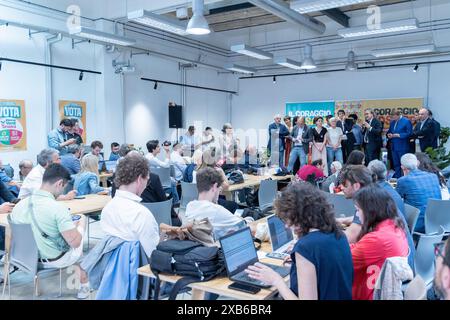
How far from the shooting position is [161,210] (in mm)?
4098

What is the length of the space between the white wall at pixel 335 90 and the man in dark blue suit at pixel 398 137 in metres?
1.73

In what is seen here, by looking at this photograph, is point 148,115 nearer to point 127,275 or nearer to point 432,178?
point 432,178

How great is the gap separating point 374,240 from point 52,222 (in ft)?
7.77

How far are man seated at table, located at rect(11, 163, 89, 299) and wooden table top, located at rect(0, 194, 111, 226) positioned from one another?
0.67 m

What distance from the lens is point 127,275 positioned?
2.49m

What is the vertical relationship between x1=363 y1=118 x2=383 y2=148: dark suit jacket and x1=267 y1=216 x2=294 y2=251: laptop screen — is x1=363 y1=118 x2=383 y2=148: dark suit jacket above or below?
above

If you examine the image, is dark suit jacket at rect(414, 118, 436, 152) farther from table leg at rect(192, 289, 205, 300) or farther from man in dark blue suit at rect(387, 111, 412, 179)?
table leg at rect(192, 289, 205, 300)

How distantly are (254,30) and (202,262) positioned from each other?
466 inches

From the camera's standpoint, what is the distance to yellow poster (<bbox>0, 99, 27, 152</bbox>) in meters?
8.06

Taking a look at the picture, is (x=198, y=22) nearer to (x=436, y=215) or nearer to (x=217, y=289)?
(x=436, y=215)

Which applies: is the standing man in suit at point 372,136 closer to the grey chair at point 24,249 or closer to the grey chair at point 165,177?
the grey chair at point 165,177

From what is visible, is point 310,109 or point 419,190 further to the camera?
point 310,109

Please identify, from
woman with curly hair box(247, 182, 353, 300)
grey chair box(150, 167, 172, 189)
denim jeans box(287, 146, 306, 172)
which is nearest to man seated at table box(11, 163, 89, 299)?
woman with curly hair box(247, 182, 353, 300)

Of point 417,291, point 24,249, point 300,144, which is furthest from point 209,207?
point 300,144
